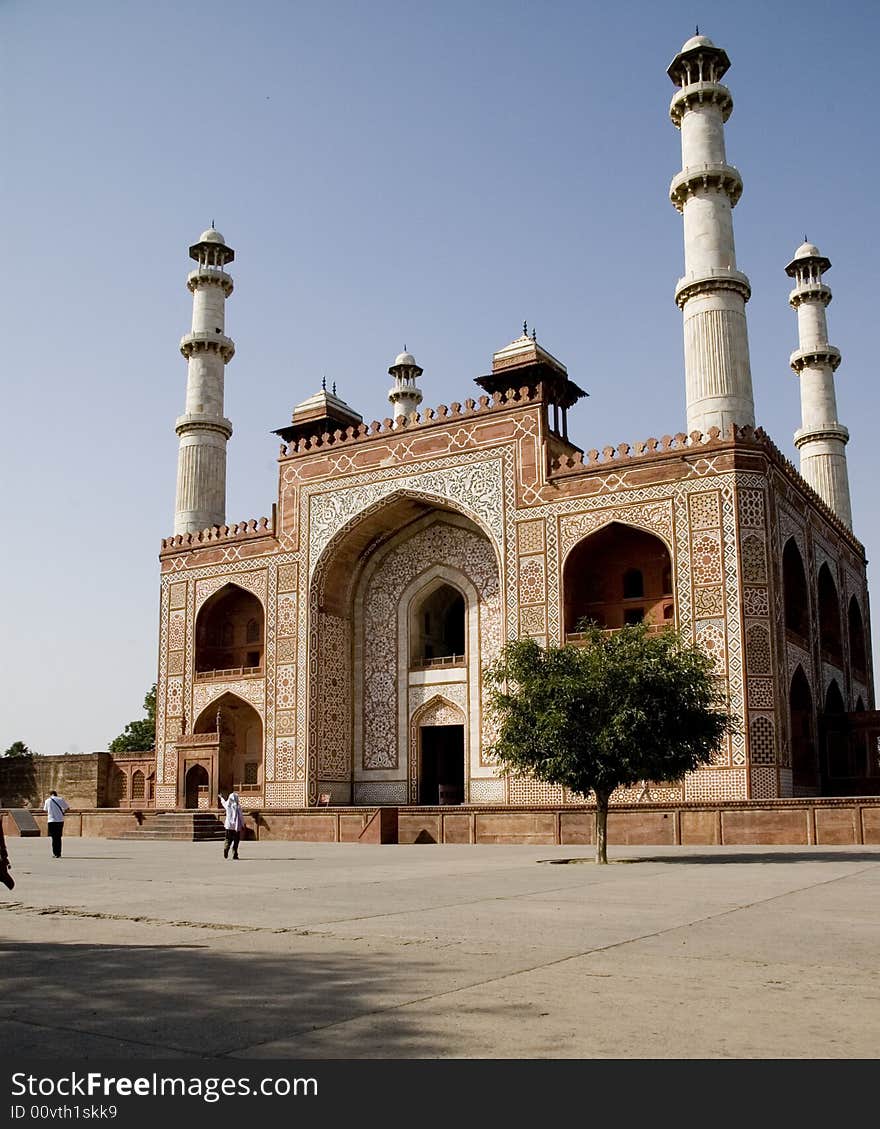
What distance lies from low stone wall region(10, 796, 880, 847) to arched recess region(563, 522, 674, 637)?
17.7ft

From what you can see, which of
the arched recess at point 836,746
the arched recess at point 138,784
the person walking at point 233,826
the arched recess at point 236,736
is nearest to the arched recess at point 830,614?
the arched recess at point 836,746

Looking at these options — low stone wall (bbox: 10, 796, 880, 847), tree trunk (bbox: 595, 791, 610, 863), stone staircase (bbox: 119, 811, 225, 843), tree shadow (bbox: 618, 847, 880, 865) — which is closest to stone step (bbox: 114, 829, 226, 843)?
stone staircase (bbox: 119, 811, 225, 843)

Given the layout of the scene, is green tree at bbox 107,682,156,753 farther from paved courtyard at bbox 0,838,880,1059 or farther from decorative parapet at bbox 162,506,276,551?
paved courtyard at bbox 0,838,880,1059

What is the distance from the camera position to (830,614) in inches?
1114

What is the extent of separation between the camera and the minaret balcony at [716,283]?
81.7ft

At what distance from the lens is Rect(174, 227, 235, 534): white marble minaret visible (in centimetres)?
3195

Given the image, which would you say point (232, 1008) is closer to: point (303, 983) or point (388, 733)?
point (303, 983)

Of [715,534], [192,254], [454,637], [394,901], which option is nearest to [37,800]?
[454,637]

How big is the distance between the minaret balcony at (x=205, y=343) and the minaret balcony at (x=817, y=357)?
54.7 feet

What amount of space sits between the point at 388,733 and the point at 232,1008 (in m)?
23.9

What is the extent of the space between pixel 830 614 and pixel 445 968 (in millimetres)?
25159

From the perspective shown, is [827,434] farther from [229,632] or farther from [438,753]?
[229,632]

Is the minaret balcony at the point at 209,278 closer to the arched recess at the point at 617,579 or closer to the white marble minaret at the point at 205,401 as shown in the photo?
the white marble minaret at the point at 205,401

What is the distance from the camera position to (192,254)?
33594 millimetres
